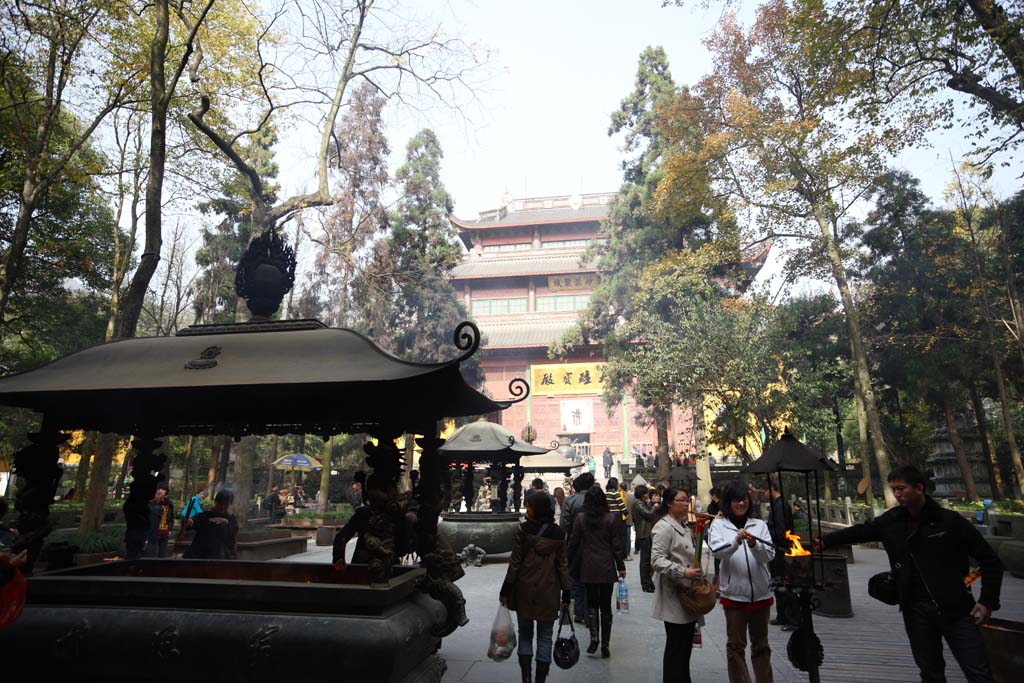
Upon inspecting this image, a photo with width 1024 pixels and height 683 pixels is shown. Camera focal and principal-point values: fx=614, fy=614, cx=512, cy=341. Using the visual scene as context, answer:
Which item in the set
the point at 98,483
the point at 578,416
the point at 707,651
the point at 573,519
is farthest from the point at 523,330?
the point at 707,651

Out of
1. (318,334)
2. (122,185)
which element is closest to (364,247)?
(122,185)

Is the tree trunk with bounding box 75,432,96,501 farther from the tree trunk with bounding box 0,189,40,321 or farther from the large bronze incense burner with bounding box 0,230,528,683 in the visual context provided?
the large bronze incense burner with bounding box 0,230,528,683

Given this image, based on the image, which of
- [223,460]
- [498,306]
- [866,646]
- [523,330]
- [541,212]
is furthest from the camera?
[541,212]

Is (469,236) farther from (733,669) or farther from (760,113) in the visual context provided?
(733,669)

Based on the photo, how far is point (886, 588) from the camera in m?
3.73

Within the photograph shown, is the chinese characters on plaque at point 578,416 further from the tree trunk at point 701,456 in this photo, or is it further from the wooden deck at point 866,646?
the wooden deck at point 866,646

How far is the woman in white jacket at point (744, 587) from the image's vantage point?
4.02 meters

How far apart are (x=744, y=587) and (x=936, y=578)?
1.08 m

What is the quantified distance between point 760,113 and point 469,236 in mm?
29192

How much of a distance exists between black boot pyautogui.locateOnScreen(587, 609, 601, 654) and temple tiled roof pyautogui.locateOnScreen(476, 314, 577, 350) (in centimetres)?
3087

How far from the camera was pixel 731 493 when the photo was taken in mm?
4223

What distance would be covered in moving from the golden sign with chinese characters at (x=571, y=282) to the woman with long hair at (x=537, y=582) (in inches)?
1412

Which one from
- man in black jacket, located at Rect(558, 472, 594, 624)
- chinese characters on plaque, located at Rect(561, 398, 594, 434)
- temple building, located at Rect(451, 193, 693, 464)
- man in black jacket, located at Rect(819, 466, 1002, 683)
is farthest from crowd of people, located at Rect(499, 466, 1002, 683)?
chinese characters on plaque, located at Rect(561, 398, 594, 434)

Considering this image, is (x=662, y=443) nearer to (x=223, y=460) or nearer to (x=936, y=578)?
(x=223, y=460)
